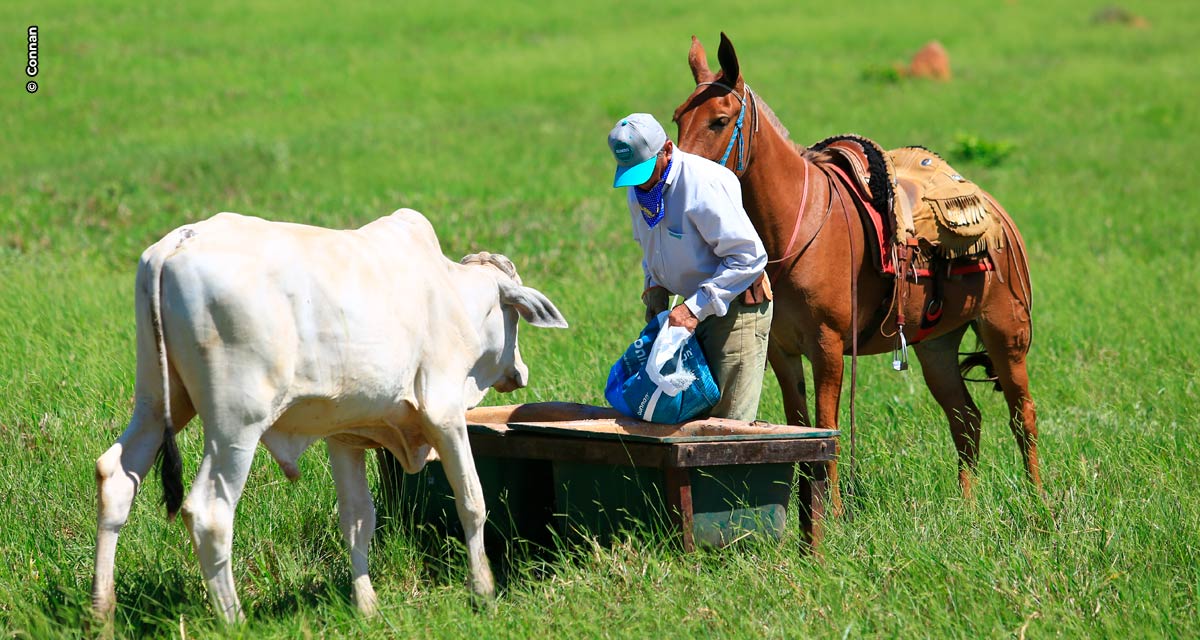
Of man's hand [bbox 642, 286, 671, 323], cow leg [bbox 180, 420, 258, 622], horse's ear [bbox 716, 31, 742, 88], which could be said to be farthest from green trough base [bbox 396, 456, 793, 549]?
horse's ear [bbox 716, 31, 742, 88]

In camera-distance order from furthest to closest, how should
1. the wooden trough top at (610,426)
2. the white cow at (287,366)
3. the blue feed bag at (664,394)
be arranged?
1. the blue feed bag at (664,394)
2. the wooden trough top at (610,426)
3. the white cow at (287,366)

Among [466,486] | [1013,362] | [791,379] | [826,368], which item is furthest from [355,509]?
[1013,362]

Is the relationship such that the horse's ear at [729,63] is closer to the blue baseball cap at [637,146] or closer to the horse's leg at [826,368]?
the blue baseball cap at [637,146]

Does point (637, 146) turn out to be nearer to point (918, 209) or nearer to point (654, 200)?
point (654, 200)

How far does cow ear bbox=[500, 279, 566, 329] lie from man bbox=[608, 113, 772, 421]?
0.51 metres

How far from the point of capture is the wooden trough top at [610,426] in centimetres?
471

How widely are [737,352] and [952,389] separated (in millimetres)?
2265

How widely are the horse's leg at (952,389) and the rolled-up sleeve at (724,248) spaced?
2.32m

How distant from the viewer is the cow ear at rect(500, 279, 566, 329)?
16.2 ft

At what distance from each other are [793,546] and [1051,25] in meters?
31.1

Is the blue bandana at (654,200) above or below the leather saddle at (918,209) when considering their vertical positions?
above

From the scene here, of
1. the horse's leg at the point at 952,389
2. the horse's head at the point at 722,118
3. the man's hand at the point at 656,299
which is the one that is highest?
the horse's head at the point at 722,118

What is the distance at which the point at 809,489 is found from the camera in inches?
195

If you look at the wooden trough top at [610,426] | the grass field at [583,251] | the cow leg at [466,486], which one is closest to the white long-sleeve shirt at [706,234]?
the wooden trough top at [610,426]
